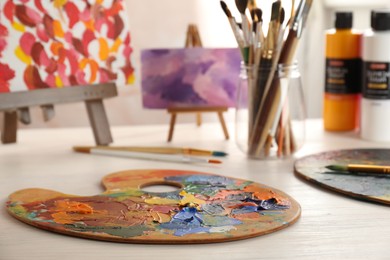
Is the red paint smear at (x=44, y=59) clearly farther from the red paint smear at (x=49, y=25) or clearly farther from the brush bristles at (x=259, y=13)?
the brush bristles at (x=259, y=13)

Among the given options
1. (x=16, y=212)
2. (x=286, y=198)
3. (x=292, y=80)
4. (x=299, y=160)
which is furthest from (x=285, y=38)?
(x=16, y=212)

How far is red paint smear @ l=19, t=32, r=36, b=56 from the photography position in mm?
875

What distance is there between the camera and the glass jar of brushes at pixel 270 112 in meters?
0.86

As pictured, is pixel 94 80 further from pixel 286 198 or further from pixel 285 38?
pixel 286 198

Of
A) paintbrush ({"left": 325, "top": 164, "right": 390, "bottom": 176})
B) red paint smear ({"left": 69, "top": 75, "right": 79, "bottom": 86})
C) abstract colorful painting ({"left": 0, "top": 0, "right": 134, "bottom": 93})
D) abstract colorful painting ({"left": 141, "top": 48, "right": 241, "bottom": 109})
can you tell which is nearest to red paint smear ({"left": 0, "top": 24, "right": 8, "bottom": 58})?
abstract colorful painting ({"left": 0, "top": 0, "right": 134, "bottom": 93})

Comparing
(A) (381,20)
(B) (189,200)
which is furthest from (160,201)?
(A) (381,20)

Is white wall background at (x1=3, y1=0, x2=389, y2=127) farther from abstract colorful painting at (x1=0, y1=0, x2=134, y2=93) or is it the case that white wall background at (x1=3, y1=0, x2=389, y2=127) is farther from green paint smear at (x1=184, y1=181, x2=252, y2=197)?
green paint smear at (x1=184, y1=181, x2=252, y2=197)

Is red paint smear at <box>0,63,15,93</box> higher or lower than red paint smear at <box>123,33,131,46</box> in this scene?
lower

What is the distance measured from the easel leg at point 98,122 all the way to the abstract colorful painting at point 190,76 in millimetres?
81

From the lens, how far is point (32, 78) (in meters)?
0.88

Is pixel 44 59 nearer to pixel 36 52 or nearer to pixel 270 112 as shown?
pixel 36 52

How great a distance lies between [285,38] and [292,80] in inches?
2.3

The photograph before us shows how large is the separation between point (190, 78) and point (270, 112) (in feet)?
0.60

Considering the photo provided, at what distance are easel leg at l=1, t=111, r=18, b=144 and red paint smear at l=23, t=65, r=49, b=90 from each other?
0.12 meters
